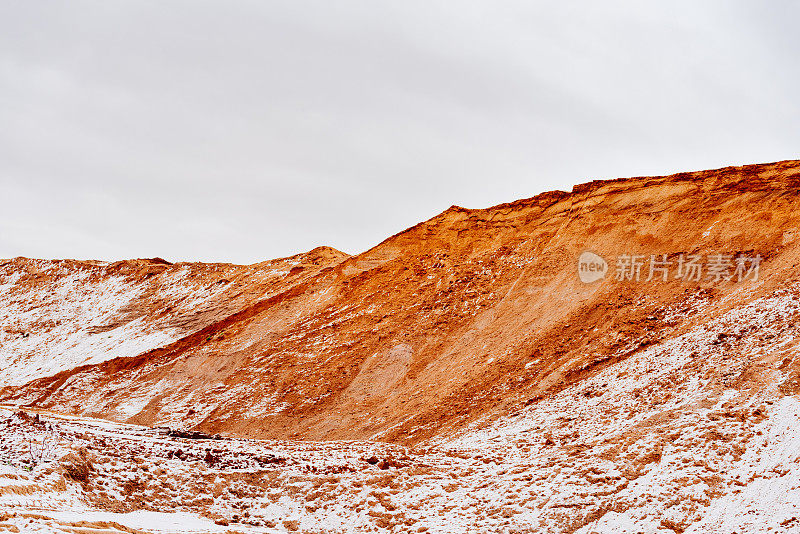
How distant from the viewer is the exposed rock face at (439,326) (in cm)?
1909

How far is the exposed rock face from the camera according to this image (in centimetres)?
1909

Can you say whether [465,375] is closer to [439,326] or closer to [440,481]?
[439,326]

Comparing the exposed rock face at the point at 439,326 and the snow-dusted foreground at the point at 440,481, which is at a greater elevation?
the exposed rock face at the point at 439,326

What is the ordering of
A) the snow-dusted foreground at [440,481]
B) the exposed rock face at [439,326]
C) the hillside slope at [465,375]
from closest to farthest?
the snow-dusted foreground at [440,481]
the hillside slope at [465,375]
the exposed rock face at [439,326]

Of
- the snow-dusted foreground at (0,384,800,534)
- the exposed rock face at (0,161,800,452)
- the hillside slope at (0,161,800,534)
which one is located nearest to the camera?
the snow-dusted foreground at (0,384,800,534)

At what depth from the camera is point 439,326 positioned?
2377 centimetres

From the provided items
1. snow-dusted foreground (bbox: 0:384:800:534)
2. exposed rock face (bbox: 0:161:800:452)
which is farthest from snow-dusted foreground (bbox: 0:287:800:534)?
exposed rock face (bbox: 0:161:800:452)

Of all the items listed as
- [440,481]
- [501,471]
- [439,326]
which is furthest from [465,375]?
[440,481]

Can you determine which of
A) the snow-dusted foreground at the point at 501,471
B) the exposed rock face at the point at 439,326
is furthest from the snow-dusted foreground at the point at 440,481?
the exposed rock face at the point at 439,326

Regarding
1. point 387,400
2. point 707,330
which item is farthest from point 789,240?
point 387,400

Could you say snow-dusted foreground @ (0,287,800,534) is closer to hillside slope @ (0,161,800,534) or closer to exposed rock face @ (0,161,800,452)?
hillside slope @ (0,161,800,534)

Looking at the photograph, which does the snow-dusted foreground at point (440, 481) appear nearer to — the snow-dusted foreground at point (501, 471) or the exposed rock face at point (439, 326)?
the snow-dusted foreground at point (501, 471)

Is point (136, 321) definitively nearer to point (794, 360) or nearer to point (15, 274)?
point (15, 274)

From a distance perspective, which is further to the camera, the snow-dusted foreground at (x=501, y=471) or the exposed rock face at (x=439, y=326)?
the exposed rock face at (x=439, y=326)
